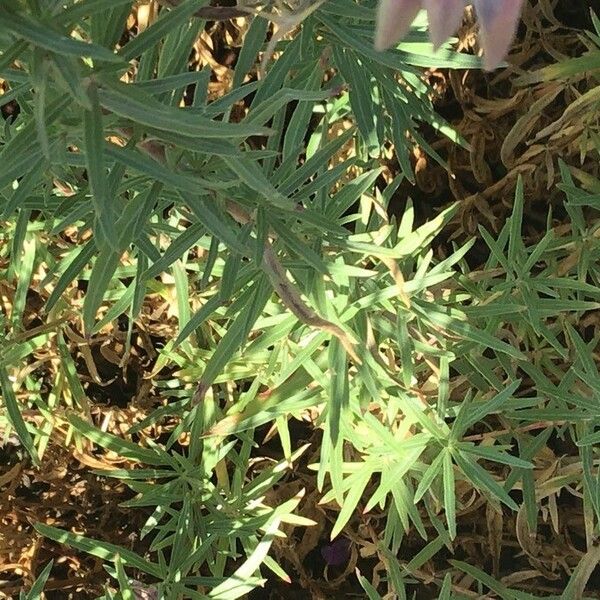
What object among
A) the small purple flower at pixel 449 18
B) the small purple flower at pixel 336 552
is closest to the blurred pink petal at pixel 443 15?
the small purple flower at pixel 449 18

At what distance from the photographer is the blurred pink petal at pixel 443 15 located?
0.28 meters

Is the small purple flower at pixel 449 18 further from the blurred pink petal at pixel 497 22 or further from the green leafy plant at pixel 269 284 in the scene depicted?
the green leafy plant at pixel 269 284

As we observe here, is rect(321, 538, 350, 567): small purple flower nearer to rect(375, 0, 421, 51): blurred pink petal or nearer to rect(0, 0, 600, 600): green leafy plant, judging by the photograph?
rect(0, 0, 600, 600): green leafy plant

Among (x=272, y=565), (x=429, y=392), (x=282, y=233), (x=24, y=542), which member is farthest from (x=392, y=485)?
(x=24, y=542)

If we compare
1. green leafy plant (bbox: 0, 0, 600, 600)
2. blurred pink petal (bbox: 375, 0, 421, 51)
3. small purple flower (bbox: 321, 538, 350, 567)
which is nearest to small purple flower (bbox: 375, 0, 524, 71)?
blurred pink petal (bbox: 375, 0, 421, 51)

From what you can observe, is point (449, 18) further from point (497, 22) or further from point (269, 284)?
point (269, 284)

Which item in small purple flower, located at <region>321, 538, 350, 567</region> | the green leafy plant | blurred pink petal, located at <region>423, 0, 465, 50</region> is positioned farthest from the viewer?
small purple flower, located at <region>321, 538, 350, 567</region>

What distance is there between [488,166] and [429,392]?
46cm

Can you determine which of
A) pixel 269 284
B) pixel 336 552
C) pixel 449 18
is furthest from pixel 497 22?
pixel 336 552

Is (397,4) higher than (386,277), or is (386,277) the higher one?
(397,4)

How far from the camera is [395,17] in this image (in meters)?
0.29

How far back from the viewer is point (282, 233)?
72cm

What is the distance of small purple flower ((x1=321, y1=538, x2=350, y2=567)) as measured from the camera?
4.67 feet

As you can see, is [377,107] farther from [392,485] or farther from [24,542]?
[24,542]
